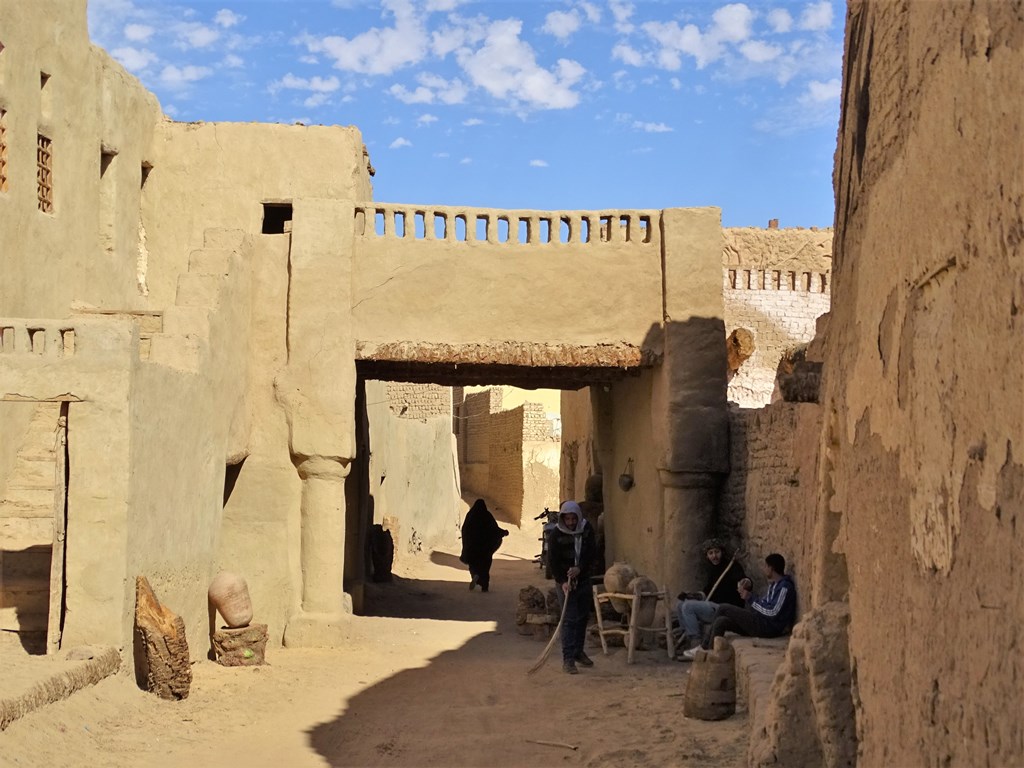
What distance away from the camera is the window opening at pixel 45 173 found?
10891 mm

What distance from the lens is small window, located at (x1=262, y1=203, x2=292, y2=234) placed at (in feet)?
44.7

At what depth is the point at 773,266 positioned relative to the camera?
69.3ft

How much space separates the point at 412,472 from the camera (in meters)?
22.6

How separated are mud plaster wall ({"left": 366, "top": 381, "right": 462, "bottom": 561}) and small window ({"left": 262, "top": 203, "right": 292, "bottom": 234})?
3570 millimetres

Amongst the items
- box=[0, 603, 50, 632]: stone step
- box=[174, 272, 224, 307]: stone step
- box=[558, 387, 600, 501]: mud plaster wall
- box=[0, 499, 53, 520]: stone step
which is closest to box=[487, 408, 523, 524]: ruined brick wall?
box=[558, 387, 600, 501]: mud plaster wall

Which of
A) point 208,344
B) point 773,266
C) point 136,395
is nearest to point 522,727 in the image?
point 136,395

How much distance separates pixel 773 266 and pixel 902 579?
59.0 feet

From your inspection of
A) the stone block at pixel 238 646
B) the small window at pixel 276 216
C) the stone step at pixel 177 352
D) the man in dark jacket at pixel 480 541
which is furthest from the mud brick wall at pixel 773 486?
the small window at pixel 276 216

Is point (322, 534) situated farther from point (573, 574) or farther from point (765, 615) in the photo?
point (765, 615)

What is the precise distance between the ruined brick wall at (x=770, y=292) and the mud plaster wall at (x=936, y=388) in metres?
15.7

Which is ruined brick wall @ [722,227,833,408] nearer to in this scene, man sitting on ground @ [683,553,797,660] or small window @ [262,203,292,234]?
small window @ [262,203,292,234]

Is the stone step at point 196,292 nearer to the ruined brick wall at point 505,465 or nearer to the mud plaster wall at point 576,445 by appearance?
the mud plaster wall at point 576,445

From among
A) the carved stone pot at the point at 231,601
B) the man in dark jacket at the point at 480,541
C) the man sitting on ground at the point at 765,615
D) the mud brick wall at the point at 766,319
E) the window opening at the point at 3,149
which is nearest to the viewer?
the man sitting on ground at the point at 765,615

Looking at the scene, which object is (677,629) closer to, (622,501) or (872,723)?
(622,501)
